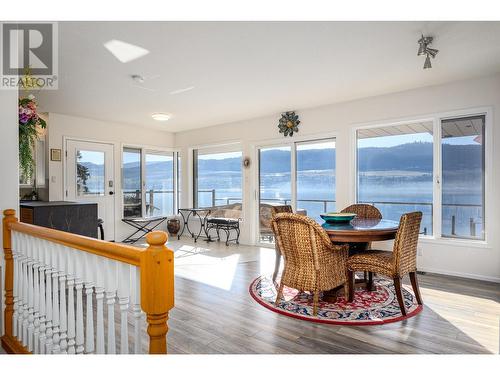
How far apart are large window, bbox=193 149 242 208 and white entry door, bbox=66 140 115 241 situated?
72.8 inches

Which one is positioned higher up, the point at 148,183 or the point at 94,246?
the point at 148,183

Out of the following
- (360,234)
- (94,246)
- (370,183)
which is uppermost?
(370,183)

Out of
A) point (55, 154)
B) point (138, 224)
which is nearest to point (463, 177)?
point (138, 224)

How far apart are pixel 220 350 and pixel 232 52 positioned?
2.55 metres

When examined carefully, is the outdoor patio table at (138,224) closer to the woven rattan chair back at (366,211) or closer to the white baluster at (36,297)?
the woven rattan chair back at (366,211)

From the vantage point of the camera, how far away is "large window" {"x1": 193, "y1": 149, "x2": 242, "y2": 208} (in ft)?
21.4

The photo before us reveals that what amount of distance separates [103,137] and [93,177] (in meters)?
0.78

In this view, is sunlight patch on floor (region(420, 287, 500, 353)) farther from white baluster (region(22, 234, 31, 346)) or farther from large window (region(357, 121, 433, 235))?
white baluster (region(22, 234, 31, 346))

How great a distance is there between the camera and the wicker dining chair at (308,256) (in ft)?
8.80

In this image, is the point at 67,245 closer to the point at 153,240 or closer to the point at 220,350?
the point at 153,240

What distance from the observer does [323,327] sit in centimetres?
250

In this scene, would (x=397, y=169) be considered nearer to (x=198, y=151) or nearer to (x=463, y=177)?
(x=463, y=177)

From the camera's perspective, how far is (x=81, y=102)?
470 centimetres
